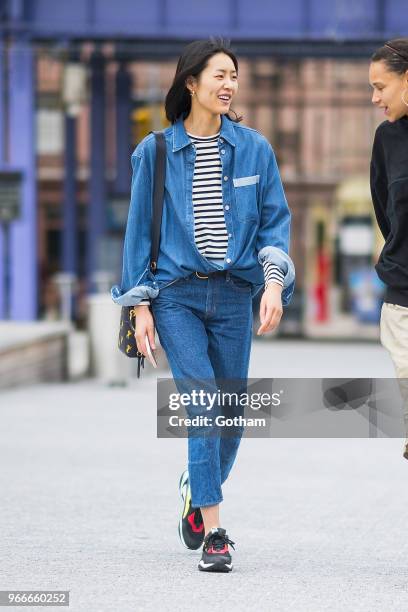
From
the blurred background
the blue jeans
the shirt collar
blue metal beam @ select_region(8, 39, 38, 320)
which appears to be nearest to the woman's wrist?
the blue jeans

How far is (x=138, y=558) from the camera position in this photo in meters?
5.75

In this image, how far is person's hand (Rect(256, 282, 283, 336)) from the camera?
520 cm

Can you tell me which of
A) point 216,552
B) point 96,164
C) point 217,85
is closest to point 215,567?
point 216,552

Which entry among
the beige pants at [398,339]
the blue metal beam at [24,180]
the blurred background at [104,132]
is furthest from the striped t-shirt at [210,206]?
the blue metal beam at [24,180]

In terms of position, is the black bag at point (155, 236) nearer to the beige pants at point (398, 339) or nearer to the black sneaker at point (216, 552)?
the black sneaker at point (216, 552)

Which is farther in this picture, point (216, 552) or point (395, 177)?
point (216, 552)

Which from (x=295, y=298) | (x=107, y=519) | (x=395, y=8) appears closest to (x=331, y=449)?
(x=107, y=519)

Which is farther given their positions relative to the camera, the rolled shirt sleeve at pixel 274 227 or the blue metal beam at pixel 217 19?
the blue metal beam at pixel 217 19

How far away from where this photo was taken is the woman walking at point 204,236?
17.5 ft

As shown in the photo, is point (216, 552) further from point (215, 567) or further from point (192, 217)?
point (192, 217)

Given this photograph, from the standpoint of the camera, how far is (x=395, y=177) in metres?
4.95

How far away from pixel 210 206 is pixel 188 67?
468mm

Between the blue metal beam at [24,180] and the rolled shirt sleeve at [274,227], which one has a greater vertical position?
the rolled shirt sleeve at [274,227]

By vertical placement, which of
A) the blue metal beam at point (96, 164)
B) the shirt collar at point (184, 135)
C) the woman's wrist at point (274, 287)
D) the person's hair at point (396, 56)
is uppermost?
the person's hair at point (396, 56)
